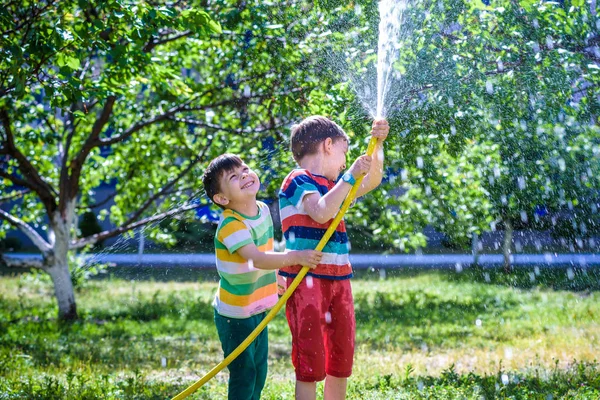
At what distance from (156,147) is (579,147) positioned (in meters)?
5.17

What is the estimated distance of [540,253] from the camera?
50.8 ft

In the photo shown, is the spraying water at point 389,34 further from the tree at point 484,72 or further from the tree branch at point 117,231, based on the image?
the tree branch at point 117,231

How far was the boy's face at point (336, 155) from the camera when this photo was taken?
139 inches

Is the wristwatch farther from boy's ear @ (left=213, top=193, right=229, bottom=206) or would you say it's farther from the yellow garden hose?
boy's ear @ (left=213, top=193, right=229, bottom=206)

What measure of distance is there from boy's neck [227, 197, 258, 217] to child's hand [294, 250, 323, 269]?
18.1 inches

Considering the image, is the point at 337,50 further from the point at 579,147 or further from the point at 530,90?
the point at 579,147

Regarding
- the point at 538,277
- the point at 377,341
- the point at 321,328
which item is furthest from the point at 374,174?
the point at 538,277

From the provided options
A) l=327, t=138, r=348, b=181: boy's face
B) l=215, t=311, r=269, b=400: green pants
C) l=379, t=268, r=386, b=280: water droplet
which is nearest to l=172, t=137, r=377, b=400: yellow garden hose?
l=215, t=311, r=269, b=400: green pants

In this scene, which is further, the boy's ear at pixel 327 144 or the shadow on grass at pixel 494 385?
the shadow on grass at pixel 494 385

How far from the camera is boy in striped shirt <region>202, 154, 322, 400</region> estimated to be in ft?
11.2

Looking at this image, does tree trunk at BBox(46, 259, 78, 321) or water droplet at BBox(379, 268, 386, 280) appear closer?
tree trunk at BBox(46, 259, 78, 321)

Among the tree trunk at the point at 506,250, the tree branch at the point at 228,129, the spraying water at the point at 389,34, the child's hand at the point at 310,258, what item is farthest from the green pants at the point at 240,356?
the tree trunk at the point at 506,250

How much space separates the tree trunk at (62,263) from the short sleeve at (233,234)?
5.58 metres

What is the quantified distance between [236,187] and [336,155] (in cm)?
52
